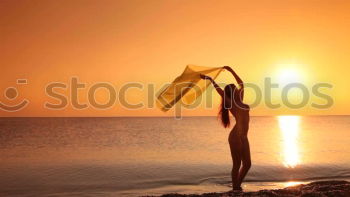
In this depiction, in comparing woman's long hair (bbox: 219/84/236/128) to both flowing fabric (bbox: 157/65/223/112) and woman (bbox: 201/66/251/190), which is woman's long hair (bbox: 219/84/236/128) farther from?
flowing fabric (bbox: 157/65/223/112)

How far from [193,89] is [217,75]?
2.48ft

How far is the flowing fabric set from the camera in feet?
35.9

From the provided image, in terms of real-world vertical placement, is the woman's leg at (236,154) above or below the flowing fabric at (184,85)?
below

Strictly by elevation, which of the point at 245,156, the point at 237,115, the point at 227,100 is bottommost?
the point at 245,156

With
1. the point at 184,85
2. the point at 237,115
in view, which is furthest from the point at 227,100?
the point at 184,85

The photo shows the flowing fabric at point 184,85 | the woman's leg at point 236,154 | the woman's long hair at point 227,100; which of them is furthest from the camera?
the flowing fabric at point 184,85

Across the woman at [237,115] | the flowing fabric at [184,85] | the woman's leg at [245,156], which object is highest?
the flowing fabric at [184,85]

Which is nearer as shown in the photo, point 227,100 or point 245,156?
point 227,100

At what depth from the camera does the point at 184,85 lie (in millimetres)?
10984

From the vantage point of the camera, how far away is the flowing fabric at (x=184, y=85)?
35.9 ft

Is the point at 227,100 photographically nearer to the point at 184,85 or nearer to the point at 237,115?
the point at 237,115

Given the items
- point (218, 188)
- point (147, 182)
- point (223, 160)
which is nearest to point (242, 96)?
point (218, 188)

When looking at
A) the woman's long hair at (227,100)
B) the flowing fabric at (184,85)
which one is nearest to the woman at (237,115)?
the woman's long hair at (227,100)

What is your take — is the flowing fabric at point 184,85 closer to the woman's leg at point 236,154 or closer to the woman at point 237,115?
the woman at point 237,115
